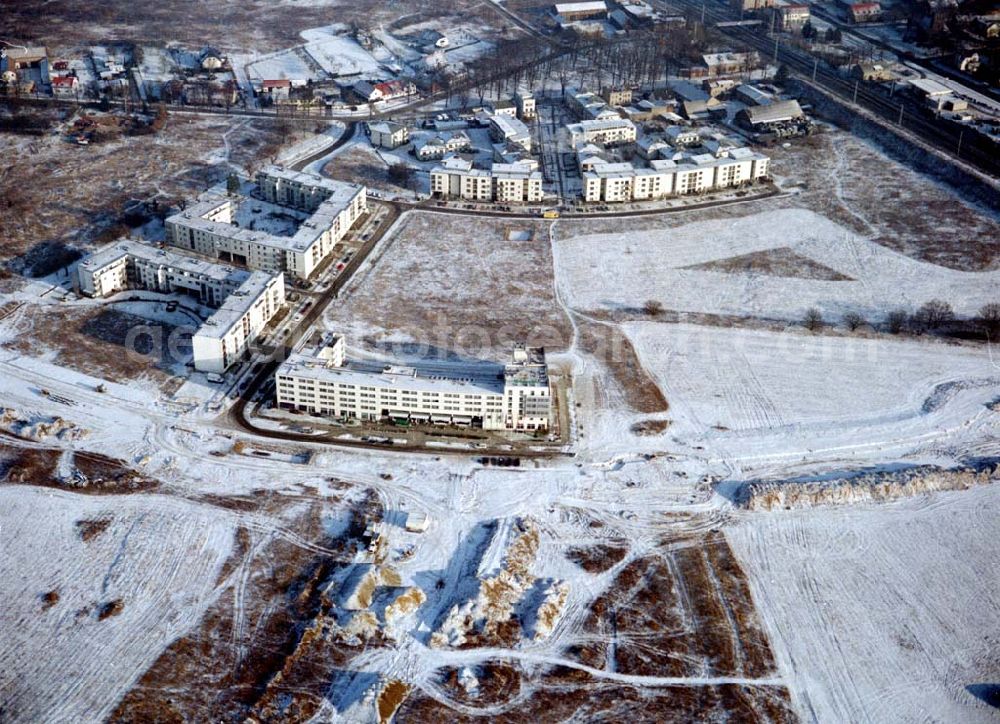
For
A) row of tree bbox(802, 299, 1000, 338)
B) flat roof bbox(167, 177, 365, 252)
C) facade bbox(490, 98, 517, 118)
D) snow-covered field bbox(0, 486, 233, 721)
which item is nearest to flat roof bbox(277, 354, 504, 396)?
snow-covered field bbox(0, 486, 233, 721)

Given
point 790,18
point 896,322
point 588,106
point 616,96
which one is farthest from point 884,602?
point 790,18

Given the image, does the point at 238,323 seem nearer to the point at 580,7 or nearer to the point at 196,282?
the point at 196,282

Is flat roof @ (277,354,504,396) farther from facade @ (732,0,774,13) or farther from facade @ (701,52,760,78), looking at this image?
facade @ (732,0,774,13)

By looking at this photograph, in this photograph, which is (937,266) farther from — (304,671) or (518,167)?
(304,671)

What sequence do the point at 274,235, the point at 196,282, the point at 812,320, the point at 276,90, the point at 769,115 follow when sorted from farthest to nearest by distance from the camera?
1. the point at 276,90
2. the point at 769,115
3. the point at 274,235
4. the point at 196,282
5. the point at 812,320

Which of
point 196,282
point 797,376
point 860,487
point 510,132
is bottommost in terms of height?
point 860,487

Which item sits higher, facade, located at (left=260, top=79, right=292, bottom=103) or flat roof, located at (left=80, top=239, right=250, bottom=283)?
facade, located at (left=260, top=79, right=292, bottom=103)

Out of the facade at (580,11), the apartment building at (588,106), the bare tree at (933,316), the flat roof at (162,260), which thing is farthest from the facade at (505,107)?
the bare tree at (933,316)
